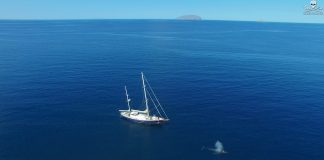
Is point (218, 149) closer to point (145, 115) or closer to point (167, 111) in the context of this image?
point (145, 115)

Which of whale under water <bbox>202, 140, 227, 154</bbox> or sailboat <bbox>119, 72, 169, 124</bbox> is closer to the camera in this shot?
whale under water <bbox>202, 140, 227, 154</bbox>

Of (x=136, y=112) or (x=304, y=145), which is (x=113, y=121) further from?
(x=304, y=145)

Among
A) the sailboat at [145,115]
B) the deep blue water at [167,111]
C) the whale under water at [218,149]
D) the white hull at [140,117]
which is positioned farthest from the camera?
the sailboat at [145,115]

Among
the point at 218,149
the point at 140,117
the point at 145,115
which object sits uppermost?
the point at 145,115

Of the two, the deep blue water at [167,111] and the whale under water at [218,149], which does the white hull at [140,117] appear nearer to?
the deep blue water at [167,111]

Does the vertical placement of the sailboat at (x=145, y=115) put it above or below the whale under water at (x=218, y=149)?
above

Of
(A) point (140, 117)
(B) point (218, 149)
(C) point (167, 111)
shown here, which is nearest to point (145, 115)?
(A) point (140, 117)

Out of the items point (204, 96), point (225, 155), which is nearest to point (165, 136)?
point (225, 155)

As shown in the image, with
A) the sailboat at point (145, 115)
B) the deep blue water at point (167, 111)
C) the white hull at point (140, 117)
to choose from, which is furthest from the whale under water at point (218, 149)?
the sailboat at point (145, 115)

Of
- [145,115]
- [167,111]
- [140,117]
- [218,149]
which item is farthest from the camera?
[167,111]

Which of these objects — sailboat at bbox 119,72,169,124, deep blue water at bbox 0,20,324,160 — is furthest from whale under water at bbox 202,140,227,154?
sailboat at bbox 119,72,169,124

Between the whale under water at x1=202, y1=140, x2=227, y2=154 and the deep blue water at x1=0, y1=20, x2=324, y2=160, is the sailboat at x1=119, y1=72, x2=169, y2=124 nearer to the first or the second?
the deep blue water at x1=0, y1=20, x2=324, y2=160
